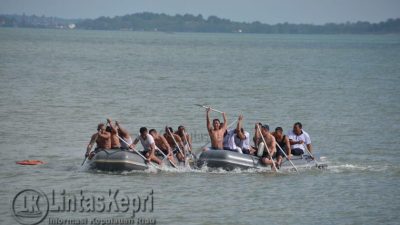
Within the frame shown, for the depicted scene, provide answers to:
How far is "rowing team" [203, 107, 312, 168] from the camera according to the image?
24859 mm

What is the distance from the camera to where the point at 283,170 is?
25.2 metres

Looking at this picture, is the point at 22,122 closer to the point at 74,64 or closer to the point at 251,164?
the point at 251,164

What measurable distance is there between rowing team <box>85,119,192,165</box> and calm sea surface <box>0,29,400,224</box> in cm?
64

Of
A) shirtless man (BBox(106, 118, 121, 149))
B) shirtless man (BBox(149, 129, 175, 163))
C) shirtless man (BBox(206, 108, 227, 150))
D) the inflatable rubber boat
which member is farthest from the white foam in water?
shirtless man (BBox(106, 118, 121, 149))

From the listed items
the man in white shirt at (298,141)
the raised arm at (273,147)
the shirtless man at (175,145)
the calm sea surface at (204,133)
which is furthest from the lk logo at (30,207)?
the man in white shirt at (298,141)

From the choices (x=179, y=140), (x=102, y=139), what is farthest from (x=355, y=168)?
(x=102, y=139)

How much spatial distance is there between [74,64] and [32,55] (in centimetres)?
1397

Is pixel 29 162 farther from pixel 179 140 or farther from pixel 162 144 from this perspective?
pixel 179 140

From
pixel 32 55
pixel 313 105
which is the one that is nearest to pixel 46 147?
pixel 313 105

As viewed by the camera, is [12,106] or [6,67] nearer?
[12,106]

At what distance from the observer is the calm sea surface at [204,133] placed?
69.6ft

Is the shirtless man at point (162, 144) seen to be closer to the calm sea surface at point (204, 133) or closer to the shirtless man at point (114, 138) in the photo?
the calm sea surface at point (204, 133)

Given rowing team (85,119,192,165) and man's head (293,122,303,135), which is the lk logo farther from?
man's head (293,122,303,135)

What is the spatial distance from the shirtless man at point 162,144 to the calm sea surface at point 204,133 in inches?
25.8
